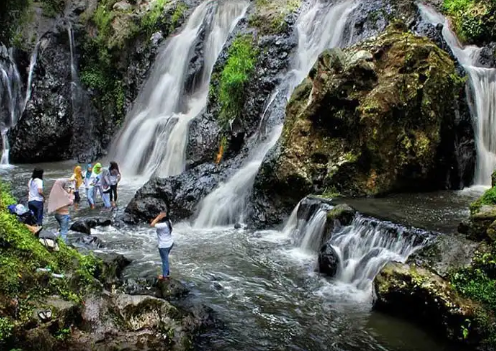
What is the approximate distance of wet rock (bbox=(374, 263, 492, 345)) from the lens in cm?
719

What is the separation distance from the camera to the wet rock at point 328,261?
395 inches

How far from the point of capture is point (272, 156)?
45.8 feet

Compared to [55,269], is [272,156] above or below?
above

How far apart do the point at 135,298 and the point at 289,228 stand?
6.51 m

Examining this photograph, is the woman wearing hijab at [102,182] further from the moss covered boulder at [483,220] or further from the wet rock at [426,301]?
the moss covered boulder at [483,220]

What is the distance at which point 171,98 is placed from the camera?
72.2 ft

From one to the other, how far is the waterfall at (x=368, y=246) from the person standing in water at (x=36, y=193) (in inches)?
254

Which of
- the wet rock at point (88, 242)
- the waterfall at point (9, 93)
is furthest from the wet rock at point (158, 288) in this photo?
the waterfall at point (9, 93)

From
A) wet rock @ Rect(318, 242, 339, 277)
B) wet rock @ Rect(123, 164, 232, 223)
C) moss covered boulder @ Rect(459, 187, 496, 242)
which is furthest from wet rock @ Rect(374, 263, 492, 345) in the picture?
wet rock @ Rect(123, 164, 232, 223)

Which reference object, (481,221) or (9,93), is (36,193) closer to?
(481,221)

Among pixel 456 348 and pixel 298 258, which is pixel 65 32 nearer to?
pixel 298 258

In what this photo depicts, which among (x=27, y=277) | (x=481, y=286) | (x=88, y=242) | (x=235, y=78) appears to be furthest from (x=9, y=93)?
(x=481, y=286)

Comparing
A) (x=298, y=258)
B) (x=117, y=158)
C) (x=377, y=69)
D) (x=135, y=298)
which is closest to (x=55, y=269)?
(x=135, y=298)

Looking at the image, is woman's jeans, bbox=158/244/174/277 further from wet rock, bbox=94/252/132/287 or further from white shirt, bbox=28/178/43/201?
white shirt, bbox=28/178/43/201
